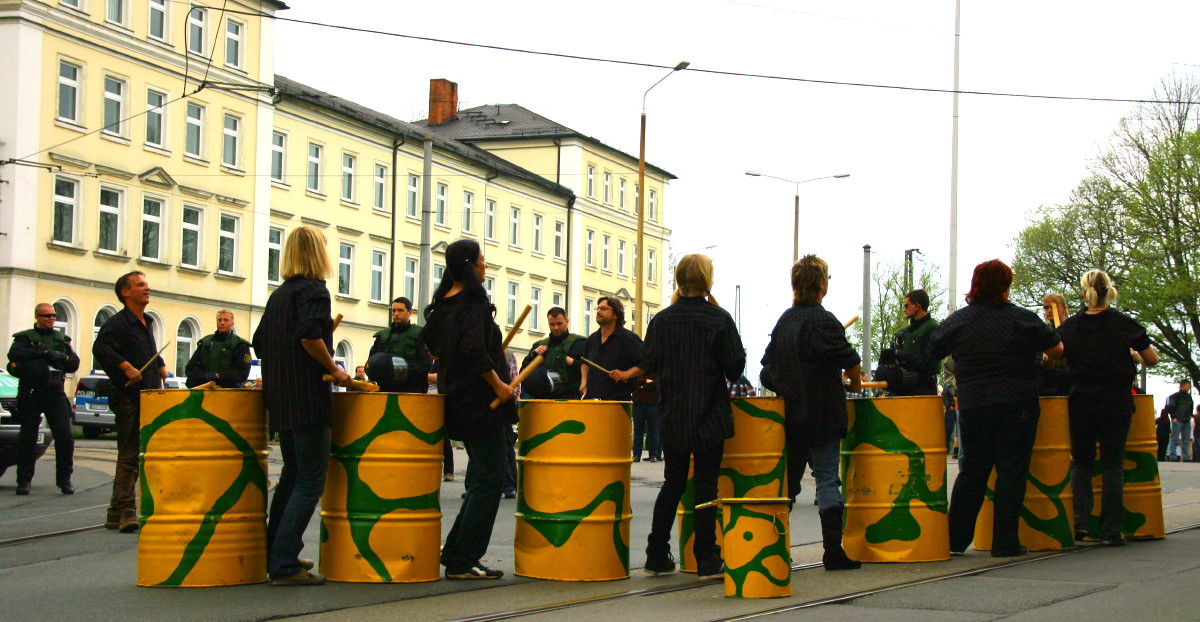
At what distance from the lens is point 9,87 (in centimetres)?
3647

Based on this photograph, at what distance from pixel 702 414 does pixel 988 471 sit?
228 centimetres

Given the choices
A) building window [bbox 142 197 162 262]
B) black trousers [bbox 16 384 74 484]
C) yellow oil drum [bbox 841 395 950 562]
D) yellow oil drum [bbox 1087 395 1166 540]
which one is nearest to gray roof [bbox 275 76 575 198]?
building window [bbox 142 197 162 262]

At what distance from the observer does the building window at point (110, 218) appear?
40031 millimetres

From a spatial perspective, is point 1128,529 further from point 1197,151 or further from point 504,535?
point 1197,151

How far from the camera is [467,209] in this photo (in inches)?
2338

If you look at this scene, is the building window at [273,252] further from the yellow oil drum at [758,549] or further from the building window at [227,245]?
the yellow oil drum at [758,549]

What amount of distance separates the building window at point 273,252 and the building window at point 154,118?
19.4ft

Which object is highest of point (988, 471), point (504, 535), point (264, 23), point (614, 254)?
point (264, 23)

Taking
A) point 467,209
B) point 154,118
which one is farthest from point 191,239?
point 467,209

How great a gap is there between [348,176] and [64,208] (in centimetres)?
1406

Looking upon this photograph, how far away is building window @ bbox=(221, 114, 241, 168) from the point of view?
146 feet

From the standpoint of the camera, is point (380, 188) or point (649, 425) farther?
point (380, 188)

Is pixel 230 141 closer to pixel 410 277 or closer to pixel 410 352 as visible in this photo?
pixel 410 277

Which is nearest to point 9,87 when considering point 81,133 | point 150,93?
point 81,133
